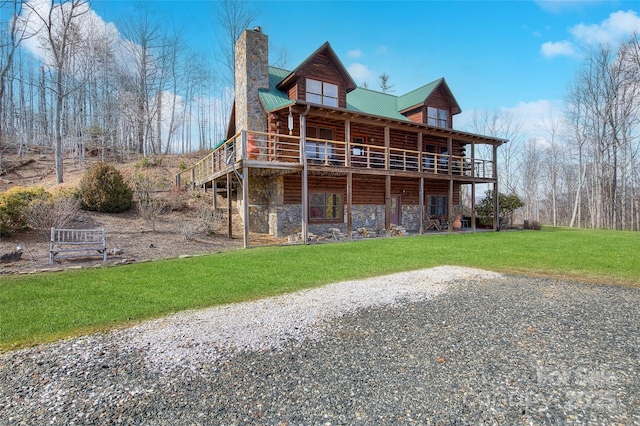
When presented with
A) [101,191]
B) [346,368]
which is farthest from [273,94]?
[346,368]

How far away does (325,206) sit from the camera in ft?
53.8

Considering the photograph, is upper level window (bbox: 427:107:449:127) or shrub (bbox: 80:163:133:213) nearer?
shrub (bbox: 80:163:133:213)

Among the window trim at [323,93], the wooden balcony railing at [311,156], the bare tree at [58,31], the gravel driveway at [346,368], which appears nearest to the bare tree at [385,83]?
the wooden balcony railing at [311,156]

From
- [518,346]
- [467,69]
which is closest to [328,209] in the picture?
[518,346]

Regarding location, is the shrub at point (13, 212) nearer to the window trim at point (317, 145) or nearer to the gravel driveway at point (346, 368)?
the gravel driveway at point (346, 368)

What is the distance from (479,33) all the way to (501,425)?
18.5m

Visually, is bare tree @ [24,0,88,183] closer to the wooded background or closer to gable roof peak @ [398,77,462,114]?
the wooded background

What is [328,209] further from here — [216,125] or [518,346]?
[216,125]

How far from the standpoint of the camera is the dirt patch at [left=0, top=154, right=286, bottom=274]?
348 inches

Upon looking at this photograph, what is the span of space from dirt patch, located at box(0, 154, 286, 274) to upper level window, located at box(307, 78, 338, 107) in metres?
7.36

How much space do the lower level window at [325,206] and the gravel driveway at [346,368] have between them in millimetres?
10869

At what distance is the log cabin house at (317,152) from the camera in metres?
14.0

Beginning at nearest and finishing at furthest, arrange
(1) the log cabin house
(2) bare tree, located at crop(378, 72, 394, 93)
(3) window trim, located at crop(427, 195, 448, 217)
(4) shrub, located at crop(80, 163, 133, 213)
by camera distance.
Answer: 1. (1) the log cabin house
2. (4) shrub, located at crop(80, 163, 133, 213)
3. (3) window trim, located at crop(427, 195, 448, 217)
4. (2) bare tree, located at crop(378, 72, 394, 93)

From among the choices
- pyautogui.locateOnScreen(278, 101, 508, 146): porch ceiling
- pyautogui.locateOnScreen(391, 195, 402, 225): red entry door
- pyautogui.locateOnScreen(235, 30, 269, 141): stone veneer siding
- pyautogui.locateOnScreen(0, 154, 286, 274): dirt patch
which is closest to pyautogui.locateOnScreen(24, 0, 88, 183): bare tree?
pyautogui.locateOnScreen(0, 154, 286, 274): dirt patch
